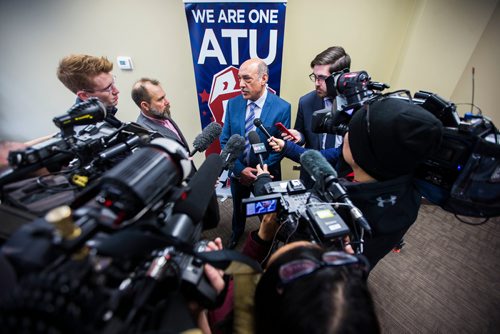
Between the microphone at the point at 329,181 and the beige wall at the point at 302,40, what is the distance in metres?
1.47

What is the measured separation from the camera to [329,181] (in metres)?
0.78

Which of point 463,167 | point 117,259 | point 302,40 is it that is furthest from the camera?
point 302,40

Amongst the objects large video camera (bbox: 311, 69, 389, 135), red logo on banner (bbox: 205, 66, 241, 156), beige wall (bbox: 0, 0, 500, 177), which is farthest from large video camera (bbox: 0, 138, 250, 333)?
beige wall (bbox: 0, 0, 500, 177)

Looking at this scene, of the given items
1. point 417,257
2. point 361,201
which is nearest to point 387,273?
point 417,257

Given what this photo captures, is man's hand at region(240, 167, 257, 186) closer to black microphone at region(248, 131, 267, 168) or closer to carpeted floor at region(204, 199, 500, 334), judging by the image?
black microphone at region(248, 131, 267, 168)

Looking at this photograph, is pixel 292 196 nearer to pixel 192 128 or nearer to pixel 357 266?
pixel 357 266

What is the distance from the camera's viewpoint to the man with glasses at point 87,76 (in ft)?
4.13

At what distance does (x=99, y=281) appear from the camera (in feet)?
1.06

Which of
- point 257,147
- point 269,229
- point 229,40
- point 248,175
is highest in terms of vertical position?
point 229,40

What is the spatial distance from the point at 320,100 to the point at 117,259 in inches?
63.6

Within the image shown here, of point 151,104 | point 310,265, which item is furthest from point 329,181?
point 151,104

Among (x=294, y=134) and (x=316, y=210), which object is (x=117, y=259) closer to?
(x=316, y=210)

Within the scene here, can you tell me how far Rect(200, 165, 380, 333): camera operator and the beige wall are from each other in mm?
1975

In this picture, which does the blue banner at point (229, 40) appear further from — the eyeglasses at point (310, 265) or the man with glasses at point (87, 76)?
the eyeglasses at point (310, 265)
